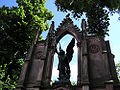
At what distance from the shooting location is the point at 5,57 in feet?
43.3

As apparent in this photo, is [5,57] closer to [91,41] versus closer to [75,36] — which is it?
[75,36]

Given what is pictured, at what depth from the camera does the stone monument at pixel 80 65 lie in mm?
9719

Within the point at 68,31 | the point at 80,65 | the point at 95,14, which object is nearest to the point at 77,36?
the point at 68,31

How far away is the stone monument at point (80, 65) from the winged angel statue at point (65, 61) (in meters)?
0.09

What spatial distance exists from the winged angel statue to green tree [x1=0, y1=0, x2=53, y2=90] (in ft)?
15.0

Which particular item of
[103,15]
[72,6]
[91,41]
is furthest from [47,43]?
[103,15]

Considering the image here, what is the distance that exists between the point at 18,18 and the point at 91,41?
830 cm

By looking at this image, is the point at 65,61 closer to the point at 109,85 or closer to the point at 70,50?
the point at 70,50

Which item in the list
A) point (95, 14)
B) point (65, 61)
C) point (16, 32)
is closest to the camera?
point (95, 14)

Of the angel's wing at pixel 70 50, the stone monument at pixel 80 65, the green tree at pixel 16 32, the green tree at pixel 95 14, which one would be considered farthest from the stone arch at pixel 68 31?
the green tree at pixel 95 14

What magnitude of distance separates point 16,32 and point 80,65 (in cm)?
789

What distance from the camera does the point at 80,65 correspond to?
11203 mm

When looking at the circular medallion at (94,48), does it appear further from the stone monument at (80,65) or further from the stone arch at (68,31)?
the stone arch at (68,31)

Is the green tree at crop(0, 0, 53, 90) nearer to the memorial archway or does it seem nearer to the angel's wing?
the memorial archway
